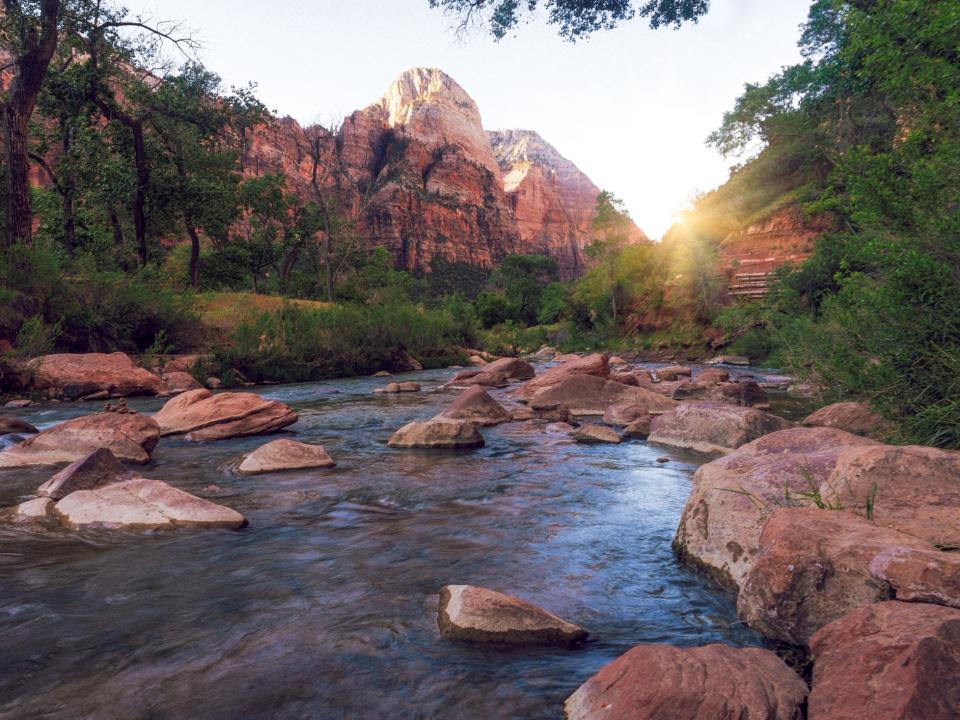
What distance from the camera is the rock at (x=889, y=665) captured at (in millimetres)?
1590

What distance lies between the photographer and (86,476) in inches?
181

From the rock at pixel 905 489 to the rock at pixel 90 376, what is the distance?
13.3 meters

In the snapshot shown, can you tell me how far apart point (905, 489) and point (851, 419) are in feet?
14.3

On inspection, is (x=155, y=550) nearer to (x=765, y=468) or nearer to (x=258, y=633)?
(x=258, y=633)

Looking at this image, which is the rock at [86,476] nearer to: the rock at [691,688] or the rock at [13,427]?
the rock at [13,427]

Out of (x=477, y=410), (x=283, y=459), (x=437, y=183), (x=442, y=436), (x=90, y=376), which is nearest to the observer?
(x=283, y=459)

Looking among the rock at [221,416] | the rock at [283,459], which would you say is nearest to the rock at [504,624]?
the rock at [283,459]

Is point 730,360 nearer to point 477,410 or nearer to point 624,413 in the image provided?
point 624,413

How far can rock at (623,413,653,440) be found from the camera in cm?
791

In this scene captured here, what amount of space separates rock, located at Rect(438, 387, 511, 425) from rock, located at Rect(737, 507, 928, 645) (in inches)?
256

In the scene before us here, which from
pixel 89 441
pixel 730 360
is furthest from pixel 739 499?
pixel 730 360

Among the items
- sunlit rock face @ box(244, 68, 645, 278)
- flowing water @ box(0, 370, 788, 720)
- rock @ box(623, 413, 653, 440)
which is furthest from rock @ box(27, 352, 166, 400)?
sunlit rock face @ box(244, 68, 645, 278)

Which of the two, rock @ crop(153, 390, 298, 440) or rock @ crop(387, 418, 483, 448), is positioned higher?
rock @ crop(153, 390, 298, 440)

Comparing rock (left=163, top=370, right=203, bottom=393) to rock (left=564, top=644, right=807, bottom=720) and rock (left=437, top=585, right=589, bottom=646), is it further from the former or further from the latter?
rock (left=564, top=644, right=807, bottom=720)
